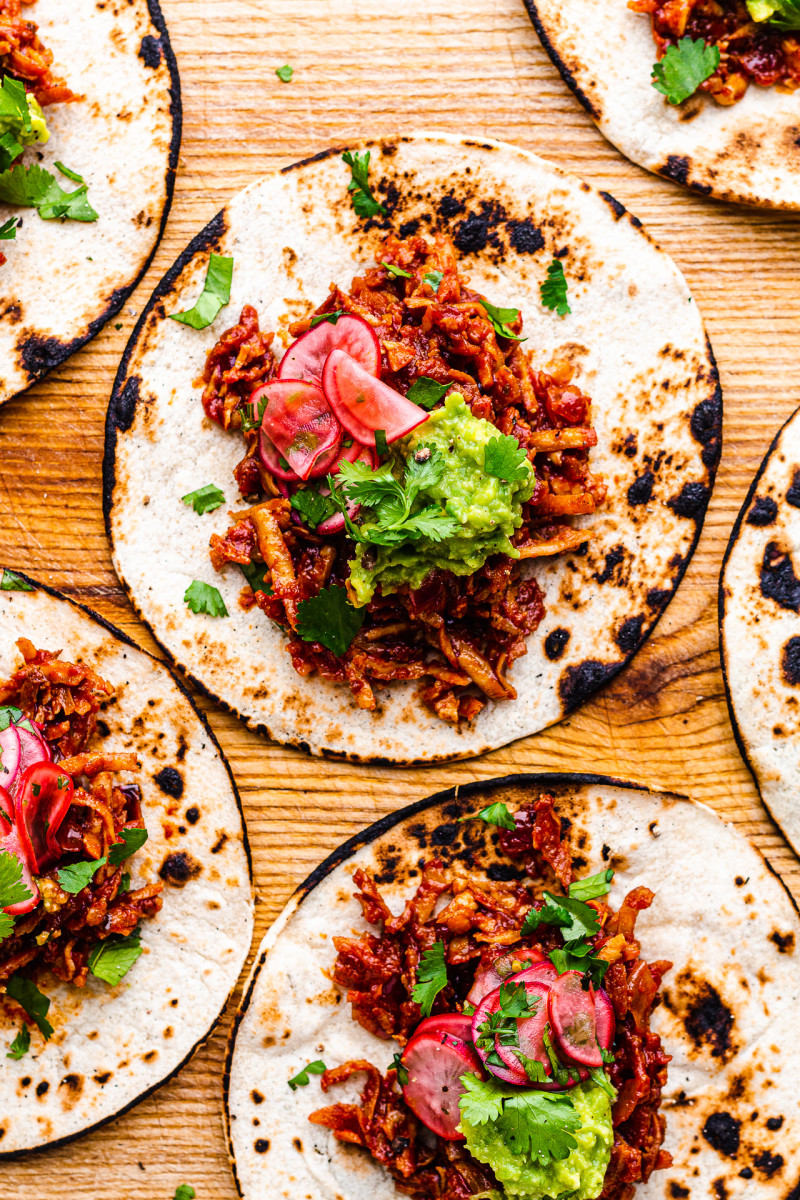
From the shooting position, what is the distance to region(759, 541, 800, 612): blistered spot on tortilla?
335 cm

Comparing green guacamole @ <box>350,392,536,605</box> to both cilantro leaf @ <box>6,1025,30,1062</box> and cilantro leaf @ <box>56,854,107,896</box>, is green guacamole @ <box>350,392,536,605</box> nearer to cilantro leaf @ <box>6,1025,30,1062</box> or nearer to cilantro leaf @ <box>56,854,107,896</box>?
cilantro leaf @ <box>56,854,107,896</box>

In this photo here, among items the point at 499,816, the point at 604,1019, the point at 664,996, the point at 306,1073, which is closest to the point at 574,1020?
the point at 604,1019

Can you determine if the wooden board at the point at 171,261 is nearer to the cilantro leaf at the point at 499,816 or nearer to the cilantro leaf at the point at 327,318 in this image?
the cilantro leaf at the point at 499,816

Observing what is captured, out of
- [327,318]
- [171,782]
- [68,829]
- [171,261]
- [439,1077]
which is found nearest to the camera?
[439,1077]

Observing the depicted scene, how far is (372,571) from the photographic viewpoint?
10.0ft

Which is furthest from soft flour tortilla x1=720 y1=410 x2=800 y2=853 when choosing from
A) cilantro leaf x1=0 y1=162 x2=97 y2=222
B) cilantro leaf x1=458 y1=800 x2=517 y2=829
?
cilantro leaf x1=0 y1=162 x2=97 y2=222

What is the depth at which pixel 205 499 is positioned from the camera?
3387 mm

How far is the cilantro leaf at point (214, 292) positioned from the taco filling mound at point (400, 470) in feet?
0.34

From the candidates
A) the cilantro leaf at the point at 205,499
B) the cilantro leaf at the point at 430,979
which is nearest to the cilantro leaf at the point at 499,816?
the cilantro leaf at the point at 430,979

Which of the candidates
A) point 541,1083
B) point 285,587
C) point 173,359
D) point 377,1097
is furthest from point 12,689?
point 541,1083

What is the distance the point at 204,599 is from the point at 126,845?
0.86 m

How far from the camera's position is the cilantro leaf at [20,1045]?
339 centimetres

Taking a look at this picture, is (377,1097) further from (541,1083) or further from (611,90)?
(611,90)

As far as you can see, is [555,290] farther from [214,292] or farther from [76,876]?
[76,876]
